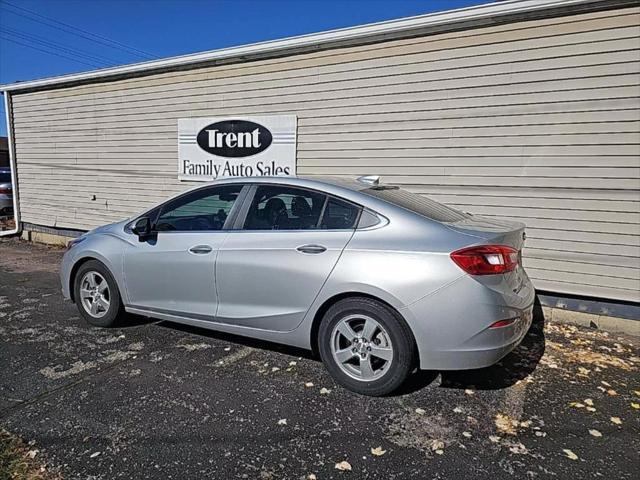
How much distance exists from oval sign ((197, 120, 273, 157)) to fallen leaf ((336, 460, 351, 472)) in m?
5.06

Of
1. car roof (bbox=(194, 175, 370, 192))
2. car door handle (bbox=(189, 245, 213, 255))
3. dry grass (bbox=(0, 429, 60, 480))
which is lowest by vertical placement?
dry grass (bbox=(0, 429, 60, 480))

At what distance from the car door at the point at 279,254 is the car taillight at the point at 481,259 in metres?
0.77

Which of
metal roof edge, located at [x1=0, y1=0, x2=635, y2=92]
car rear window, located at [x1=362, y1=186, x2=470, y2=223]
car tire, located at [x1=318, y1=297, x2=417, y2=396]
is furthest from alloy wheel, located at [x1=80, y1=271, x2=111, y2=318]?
metal roof edge, located at [x1=0, y1=0, x2=635, y2=92]

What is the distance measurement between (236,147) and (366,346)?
4767 mm

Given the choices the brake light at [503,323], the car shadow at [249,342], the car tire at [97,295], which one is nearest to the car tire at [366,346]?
the brake light at [503,323]

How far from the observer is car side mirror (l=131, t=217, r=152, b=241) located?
3.92 metres

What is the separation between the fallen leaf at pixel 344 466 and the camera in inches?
93.0

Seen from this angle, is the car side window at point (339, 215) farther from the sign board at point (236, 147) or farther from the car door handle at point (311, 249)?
the sign board at point (236, 147)

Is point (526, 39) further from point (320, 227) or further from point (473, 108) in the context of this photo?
point (320, 227)

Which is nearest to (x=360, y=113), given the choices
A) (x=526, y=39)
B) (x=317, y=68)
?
(x=317, y=68)

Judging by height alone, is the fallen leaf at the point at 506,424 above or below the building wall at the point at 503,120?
below

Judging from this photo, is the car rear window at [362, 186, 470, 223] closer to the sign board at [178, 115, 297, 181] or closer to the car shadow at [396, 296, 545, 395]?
the car shadow at [396, 296, 545, 395]

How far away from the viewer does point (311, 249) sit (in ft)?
10.5

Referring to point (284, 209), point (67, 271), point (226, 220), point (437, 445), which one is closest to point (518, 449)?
point (437, 445)
